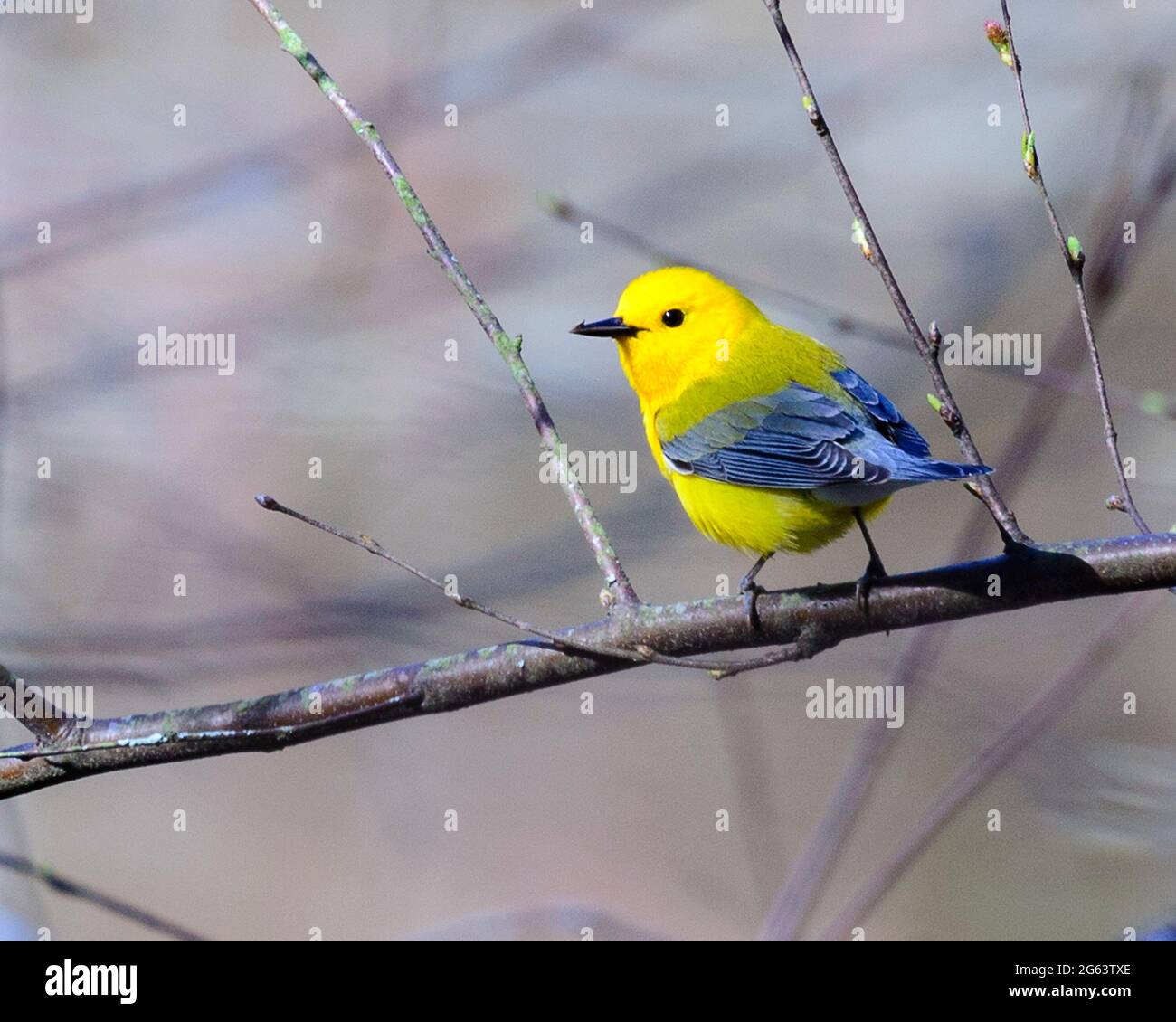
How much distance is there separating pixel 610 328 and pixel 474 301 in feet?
4.52

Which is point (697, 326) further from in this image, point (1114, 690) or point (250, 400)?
point (1114, 690)

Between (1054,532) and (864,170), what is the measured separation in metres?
3.71

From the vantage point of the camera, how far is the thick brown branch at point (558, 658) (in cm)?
264

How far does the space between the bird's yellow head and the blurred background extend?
0.34m

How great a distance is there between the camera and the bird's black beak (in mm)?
4264

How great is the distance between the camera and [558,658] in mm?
2820

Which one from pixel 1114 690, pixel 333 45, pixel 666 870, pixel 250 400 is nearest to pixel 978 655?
pixel 1114 690

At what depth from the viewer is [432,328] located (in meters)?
7.72
